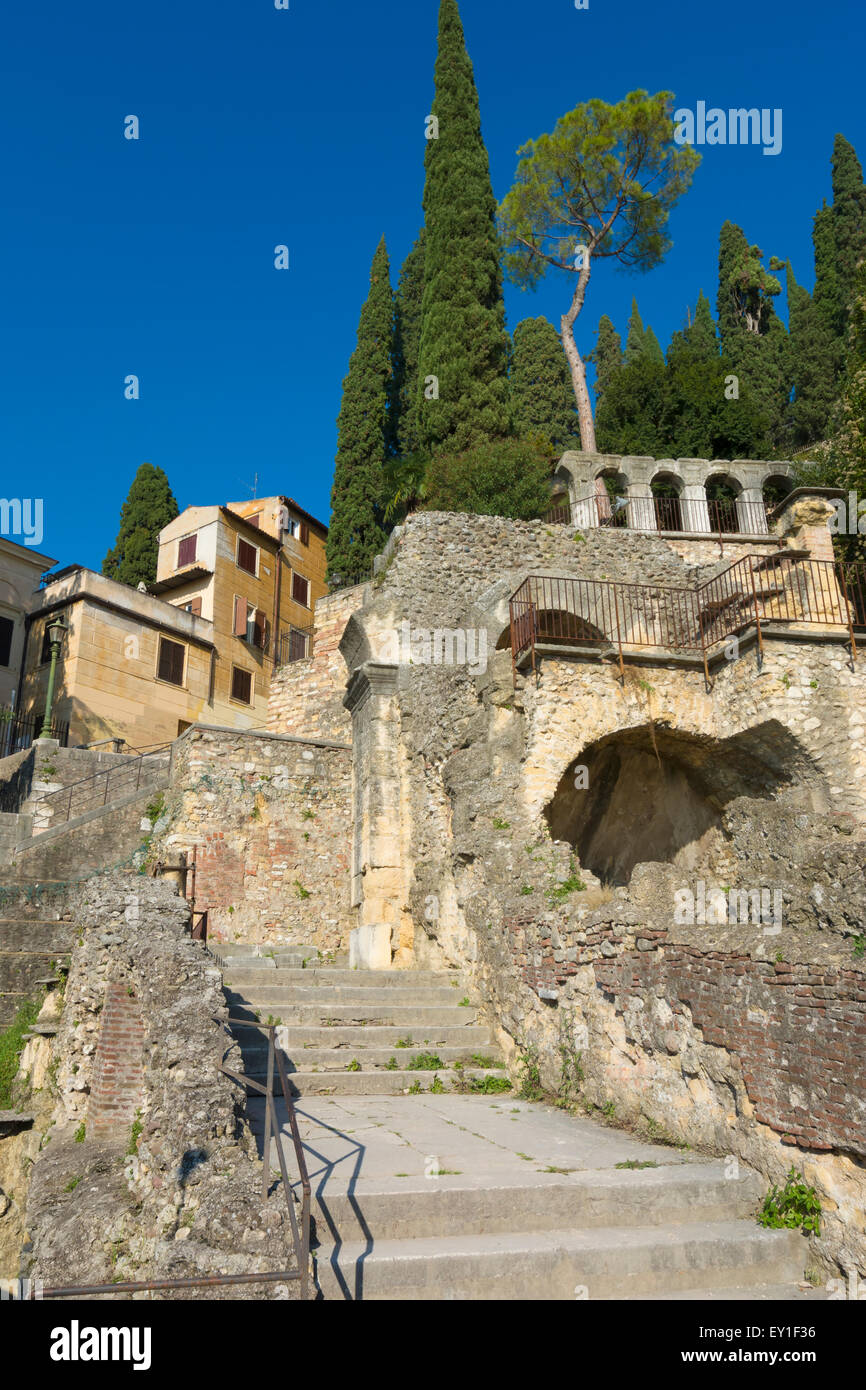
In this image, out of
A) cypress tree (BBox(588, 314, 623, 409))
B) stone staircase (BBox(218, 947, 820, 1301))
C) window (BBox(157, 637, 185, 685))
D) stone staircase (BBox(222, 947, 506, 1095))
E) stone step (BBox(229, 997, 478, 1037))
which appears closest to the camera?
stone staircase (BBox(218, 947, 820, 1301))

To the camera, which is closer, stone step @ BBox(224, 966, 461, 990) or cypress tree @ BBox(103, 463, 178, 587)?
stone step @ BBox(224, 966, 461, 990)

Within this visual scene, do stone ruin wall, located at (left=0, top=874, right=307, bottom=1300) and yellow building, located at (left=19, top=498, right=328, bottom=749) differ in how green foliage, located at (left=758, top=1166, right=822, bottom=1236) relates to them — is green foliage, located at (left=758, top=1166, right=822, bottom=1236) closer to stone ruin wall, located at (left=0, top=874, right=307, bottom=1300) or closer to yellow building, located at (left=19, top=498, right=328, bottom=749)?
stone ruin wall, located at (left=0, top=874, right=307, bottom=1300)

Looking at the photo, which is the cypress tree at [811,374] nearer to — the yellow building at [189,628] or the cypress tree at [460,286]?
the cypress tree at [460,286]

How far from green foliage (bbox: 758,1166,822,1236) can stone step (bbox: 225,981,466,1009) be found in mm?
5613

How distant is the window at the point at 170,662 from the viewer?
95.5ft

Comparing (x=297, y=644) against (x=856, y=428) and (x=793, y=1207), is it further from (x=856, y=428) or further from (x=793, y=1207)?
(x=793, y=1207)

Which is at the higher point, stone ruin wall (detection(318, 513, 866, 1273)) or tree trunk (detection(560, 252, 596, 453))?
tree trunk (detection(560, 252, 596, 453))

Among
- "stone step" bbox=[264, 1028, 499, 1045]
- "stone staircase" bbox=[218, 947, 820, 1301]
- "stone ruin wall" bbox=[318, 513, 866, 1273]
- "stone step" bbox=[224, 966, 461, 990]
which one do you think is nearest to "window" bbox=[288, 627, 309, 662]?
"stone ruin wall" bbox=[318, 513, 866, 1273]

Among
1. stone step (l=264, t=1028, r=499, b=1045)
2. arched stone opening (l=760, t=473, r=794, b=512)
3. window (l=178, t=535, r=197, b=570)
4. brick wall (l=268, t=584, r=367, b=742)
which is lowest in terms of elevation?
stone step (l=264, t=1028, r=499, b=1045)

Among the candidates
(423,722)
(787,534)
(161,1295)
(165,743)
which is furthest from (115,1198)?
(165,743)

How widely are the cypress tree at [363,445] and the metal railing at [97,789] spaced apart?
12.4 metres

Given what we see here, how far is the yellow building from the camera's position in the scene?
27328mm
